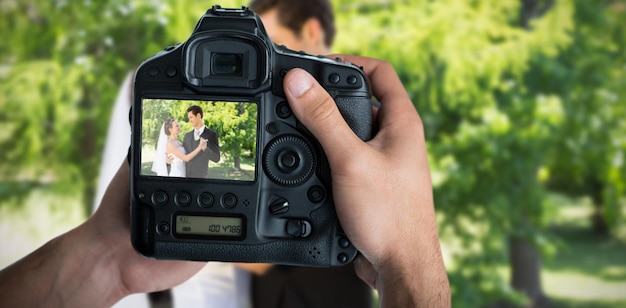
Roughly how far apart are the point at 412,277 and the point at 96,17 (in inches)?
77.9

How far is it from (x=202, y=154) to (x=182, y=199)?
1.6 inches

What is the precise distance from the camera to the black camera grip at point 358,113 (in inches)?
21.7

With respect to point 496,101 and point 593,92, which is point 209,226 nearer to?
point 496,101

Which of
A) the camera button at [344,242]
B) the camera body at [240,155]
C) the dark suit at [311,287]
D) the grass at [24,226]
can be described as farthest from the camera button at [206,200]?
the grass at [24,226]

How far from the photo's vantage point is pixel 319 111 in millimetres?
520

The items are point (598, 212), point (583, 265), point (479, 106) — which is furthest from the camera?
point (598, 212)

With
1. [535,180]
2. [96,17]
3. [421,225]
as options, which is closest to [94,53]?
[96,17]

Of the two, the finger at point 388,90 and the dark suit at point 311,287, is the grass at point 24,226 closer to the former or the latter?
the dark suit at point 311,287

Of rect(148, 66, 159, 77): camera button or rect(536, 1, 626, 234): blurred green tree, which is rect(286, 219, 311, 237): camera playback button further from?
rect(536, 1, 626, 234): blurred green tree

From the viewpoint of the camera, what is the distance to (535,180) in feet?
7.81

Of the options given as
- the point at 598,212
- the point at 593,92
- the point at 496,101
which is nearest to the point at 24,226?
the point at 496,101

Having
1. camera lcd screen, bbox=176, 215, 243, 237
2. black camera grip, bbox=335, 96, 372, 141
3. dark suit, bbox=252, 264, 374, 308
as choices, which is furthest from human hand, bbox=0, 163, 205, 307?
dark suit, bbox=252, 264, 374, 308

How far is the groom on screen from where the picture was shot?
522mm

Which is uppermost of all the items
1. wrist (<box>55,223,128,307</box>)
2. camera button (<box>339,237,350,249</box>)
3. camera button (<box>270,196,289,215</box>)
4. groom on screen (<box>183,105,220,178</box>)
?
groom on screen (<box>183,105,220,178</box>)
